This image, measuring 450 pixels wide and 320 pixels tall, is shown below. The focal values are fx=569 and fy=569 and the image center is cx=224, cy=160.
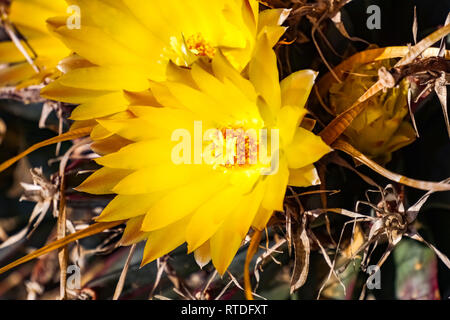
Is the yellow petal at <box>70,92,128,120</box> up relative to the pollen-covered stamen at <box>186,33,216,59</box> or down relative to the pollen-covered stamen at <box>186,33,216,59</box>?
down

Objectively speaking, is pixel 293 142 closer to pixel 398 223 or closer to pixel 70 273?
pixel 398 223

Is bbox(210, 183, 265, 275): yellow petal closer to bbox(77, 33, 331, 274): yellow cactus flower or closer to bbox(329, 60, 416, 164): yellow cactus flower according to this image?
bbox(77, 33, 331, 274): yellow cactus flower

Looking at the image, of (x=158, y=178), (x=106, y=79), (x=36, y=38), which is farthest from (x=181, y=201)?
(x=36, y=38)

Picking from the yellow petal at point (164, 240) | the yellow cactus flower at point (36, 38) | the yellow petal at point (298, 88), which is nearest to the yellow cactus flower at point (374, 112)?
the yellow petal at point (298, 88)

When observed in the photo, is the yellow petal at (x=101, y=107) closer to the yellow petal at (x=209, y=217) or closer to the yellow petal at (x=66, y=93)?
the yellow petal at (x=66, y=93)

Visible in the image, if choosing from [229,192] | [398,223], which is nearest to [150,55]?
[229,192]

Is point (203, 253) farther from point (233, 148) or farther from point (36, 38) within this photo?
point (36, 38)

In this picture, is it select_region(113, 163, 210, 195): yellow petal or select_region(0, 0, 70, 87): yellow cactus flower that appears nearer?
select_region(113, 163, 210, 195): yellow petal

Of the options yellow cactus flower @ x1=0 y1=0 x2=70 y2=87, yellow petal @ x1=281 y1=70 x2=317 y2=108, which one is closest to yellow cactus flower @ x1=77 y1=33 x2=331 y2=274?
yellow petal @ x1=281 y1=70 x2=317 y2=108
